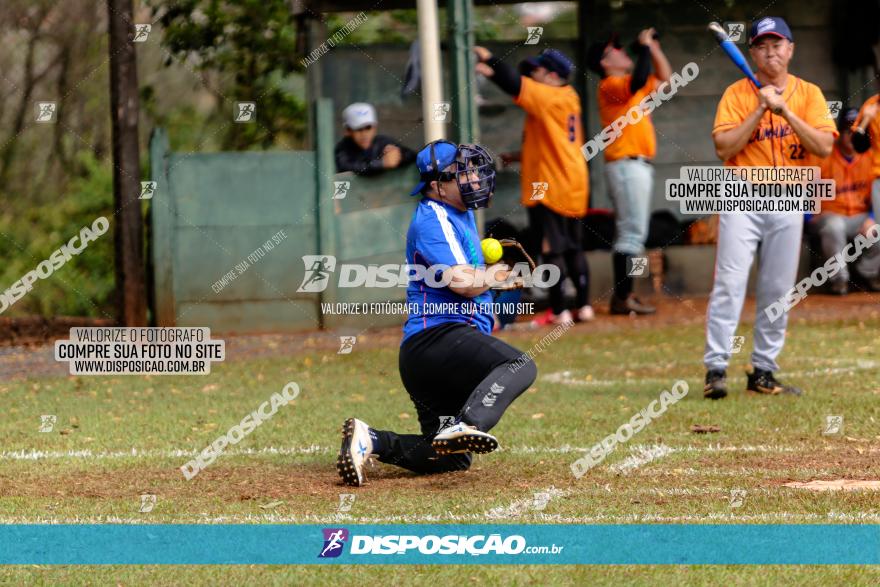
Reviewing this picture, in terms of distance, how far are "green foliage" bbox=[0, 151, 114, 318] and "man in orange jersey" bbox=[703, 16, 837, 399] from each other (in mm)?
8421

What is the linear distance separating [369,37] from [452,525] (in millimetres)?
13041

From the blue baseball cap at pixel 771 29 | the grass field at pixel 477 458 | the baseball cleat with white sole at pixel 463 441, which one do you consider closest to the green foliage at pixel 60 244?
the grass field at pixel 477 458

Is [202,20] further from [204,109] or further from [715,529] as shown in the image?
[715,529]

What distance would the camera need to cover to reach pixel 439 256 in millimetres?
7395

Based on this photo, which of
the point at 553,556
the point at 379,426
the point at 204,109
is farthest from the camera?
the point at 204,109

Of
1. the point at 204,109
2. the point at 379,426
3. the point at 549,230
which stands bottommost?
the point at 379,426

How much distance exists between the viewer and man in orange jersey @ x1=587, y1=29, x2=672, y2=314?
15.1 meters

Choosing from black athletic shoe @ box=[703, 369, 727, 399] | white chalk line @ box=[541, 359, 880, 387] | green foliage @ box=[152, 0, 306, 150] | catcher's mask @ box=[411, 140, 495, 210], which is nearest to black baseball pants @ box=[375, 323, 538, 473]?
catcher's mask @ box=[411, 140, 495, 210]

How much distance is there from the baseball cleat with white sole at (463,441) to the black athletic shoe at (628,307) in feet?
28.0

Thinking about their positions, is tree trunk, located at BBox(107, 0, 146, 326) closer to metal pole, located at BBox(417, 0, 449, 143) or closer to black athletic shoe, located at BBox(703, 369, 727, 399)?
metal pole, located at BBox(417, 0, 449, 143)

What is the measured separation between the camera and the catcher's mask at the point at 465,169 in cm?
750

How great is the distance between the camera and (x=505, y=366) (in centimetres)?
737

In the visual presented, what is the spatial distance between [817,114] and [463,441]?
4285 millimetres

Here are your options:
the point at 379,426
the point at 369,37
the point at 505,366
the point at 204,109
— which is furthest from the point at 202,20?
the point at 505,366
